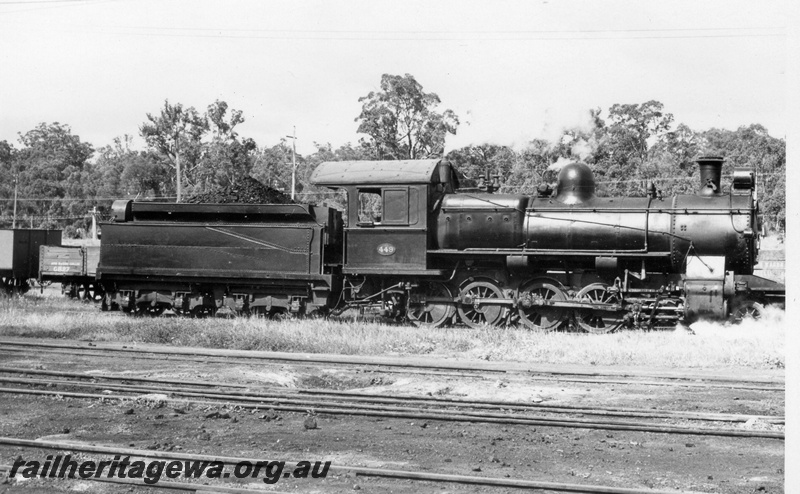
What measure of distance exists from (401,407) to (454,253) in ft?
23.0

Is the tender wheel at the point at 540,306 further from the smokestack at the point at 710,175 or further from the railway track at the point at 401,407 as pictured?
the railway track at the point at 401,407

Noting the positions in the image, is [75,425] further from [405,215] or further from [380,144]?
[380,144]

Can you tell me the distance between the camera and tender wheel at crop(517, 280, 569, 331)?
14.2 meters

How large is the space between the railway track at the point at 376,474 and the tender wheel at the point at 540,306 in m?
9.07

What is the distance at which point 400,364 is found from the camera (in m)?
10.6

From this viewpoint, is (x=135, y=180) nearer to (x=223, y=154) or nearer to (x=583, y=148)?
(x=223, y=154)

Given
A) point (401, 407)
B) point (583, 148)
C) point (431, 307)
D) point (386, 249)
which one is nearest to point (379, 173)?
point (386, 249)

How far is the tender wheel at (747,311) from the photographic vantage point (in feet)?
43.7

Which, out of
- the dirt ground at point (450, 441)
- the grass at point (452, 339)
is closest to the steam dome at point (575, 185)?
the grass at point (452, 339)

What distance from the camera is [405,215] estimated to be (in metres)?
14.6

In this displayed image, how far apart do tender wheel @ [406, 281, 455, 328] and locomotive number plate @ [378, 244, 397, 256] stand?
37.9 inches

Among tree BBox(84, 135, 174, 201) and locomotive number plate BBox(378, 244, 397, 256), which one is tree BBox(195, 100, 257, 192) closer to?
tree BBox(84, 135, 174, 201)

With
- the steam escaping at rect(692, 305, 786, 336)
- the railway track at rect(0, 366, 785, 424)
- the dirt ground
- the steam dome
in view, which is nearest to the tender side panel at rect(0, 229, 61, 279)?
the railway track at rect(0, 366, 785, 424)

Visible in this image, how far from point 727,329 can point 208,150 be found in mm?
37892
